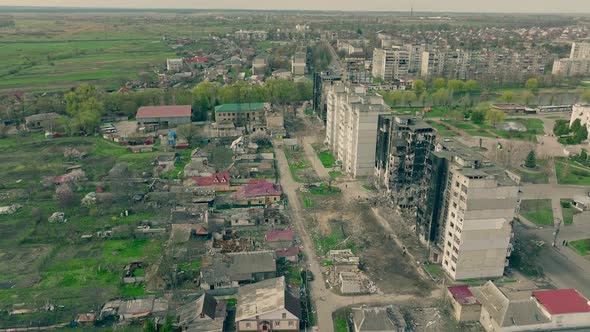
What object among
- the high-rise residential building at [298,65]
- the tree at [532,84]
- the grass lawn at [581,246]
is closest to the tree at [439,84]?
the tree at [532,84]

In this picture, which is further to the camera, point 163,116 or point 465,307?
point 163,116

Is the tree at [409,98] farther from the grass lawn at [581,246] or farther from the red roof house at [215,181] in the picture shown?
the grass lawn at [581,246]

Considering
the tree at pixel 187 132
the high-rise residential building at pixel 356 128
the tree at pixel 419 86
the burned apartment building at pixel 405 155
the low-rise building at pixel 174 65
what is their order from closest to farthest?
the burned apartment building at pixel 405 155, the high-rise residential building at pixel 356 128, the tree at pixel 187 132, the tree at pixel 419 86, the low-rise building at pixel 174 65

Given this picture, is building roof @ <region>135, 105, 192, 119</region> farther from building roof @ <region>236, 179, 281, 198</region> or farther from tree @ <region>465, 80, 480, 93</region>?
tree @ <region>465, 80, 480, 93</region>

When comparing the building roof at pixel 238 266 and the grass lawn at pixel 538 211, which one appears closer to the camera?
the building roof at pixel 238 266

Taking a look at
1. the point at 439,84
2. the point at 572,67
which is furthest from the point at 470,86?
the point at 572,67

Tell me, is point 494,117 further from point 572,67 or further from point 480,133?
point 572,67

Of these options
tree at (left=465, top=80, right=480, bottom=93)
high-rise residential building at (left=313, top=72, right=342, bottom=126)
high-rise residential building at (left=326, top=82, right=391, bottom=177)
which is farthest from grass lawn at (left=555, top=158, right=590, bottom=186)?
tree at (left=465, top=80, right=480, bottom=93)
